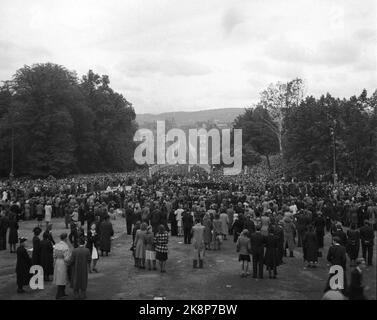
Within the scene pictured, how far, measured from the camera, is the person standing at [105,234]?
15852 mm

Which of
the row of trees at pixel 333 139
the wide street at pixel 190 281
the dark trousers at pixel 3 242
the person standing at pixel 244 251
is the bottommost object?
the wide street at pixel 190 281

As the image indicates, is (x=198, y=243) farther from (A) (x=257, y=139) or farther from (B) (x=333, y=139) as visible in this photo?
(A) (x=257, y=139)

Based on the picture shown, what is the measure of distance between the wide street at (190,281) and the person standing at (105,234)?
0.38m

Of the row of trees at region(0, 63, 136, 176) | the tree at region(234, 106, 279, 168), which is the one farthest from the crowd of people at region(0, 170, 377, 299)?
the tree at region(234, 106, 279, 168)

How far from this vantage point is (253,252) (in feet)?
43.3

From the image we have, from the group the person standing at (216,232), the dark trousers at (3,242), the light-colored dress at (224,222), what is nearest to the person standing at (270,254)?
the person standing at (216,232)

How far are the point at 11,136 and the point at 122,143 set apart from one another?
17.6 metres

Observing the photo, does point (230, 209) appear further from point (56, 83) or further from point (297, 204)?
point (56, 83)

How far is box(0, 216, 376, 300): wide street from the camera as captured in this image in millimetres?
11594

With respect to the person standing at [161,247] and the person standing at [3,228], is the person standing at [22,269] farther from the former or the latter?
the person standing at [3,228]

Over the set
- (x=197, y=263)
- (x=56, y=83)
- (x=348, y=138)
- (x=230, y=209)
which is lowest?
(x=197, y=263)

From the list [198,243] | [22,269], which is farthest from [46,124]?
[22,269]

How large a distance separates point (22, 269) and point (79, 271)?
6.39 feet
